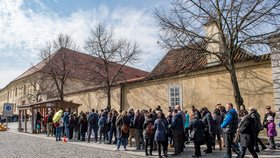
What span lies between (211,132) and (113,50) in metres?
16.7

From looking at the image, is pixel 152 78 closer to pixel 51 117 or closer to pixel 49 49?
pixel 51 117

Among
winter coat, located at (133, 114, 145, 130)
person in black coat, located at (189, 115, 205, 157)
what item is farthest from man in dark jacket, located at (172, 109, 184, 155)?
winter coat, located at (133, 114, 145, 130)

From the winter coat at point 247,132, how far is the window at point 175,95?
1257cm

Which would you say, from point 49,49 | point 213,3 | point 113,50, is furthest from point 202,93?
→ point 49,49

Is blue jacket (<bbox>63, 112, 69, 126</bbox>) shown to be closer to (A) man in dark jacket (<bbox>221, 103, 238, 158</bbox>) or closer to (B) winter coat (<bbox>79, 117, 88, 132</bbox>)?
(B) winter coat (<bbox>79, 117, 88, 132</bbox>)

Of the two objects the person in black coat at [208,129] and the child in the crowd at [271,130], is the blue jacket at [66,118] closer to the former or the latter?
the person in black coat at [208,129]

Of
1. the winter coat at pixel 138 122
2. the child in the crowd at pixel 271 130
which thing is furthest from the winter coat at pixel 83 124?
the child in the crowd at pixel 271 130

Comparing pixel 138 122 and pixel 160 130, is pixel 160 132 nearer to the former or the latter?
pixel 160 130

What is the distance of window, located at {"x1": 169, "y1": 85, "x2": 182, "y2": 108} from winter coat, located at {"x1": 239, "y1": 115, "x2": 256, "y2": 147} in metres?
12.6

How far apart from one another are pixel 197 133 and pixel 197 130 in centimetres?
A: 13

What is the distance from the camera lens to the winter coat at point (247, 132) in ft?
30.4

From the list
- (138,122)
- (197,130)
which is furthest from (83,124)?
(197,130)

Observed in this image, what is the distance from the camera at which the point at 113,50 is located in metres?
27.2

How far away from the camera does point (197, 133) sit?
11.5 meters
